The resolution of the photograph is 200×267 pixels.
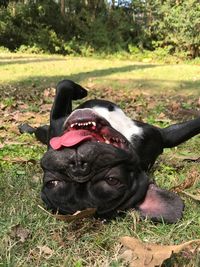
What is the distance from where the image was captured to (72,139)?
107 inches

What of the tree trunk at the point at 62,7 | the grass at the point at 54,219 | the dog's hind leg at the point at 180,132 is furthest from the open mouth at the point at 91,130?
the tree trunk at the point at 62,7

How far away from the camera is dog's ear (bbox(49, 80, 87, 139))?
360 centimetres

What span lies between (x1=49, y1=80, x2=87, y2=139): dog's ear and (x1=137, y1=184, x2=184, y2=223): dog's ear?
916 millimetres

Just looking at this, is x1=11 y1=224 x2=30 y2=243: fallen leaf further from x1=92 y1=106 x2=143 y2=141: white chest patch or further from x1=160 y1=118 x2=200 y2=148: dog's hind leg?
x1=160 y1=118 x2=200 y2=148: dog's hind leg

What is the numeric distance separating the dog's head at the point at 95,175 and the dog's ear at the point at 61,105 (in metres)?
0.66

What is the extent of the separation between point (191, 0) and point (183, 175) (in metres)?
15.5

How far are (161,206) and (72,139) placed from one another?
60cm

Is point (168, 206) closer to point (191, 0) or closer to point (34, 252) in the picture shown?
point (34, 252)

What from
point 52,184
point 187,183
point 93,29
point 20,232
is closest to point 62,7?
point 93,29

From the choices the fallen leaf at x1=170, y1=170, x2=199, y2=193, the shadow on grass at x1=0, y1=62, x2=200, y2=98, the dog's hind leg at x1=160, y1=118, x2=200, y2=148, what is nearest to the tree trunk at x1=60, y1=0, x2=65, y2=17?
the shadow on grass at x1=0, y1=62, x2=200, y2=98

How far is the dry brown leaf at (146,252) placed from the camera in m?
2.35

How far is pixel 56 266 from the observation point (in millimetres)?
2379

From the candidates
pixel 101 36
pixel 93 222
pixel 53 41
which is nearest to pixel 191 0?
pixel 101 36

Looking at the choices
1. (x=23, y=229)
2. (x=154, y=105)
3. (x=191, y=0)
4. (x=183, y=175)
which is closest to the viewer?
(x=23, y=229)
